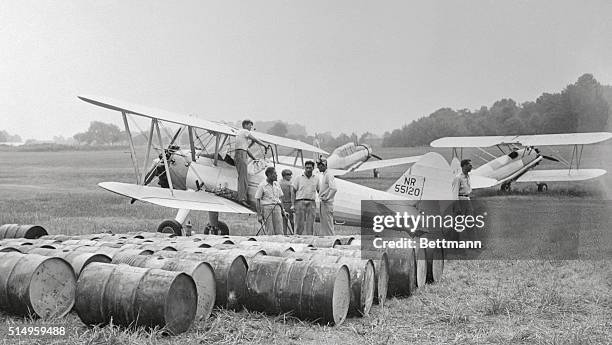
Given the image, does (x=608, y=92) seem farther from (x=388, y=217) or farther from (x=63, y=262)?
(x=63, y=262)

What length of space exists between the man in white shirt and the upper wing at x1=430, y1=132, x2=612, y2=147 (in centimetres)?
985

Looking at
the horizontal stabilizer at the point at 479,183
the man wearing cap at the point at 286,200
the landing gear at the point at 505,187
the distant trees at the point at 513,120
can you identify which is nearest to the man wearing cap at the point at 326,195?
the man wearing cap at the point at 286,200

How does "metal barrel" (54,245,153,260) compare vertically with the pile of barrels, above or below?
above

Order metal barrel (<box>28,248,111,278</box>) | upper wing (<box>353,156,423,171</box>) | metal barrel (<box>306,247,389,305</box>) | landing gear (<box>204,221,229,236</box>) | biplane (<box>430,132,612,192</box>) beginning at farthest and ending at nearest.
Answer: upper wing (<box>353,156,423,171</box>)
biplane (<box>430,132,612,192</box>)
landing gear (<box>204,221,229,236</box>)
metal barrel (<box>306,247,389,305</box>)
metal barrel (<box>28,248,111,278</box>)

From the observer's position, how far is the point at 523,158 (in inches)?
821

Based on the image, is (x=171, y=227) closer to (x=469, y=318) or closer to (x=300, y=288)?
(x=300, y=288)

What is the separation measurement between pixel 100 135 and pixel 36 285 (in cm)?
1919

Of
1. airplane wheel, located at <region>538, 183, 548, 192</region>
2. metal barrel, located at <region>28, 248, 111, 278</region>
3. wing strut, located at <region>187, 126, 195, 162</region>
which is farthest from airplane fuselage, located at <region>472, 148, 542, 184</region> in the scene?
metal barrel, located at <region>28, 248, 111, 278</region>

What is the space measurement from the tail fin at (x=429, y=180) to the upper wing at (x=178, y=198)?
9.88ft

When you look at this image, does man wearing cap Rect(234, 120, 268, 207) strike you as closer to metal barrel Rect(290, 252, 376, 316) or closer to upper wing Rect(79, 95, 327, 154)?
upper wing Rect(79, 95, 327, 154)

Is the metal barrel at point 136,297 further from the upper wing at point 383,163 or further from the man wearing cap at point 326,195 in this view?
the upper wing at point 383,163

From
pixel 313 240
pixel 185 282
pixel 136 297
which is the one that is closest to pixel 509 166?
pixel 313 240

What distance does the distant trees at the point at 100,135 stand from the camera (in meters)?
22.5

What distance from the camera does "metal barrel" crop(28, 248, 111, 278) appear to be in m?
5.30
